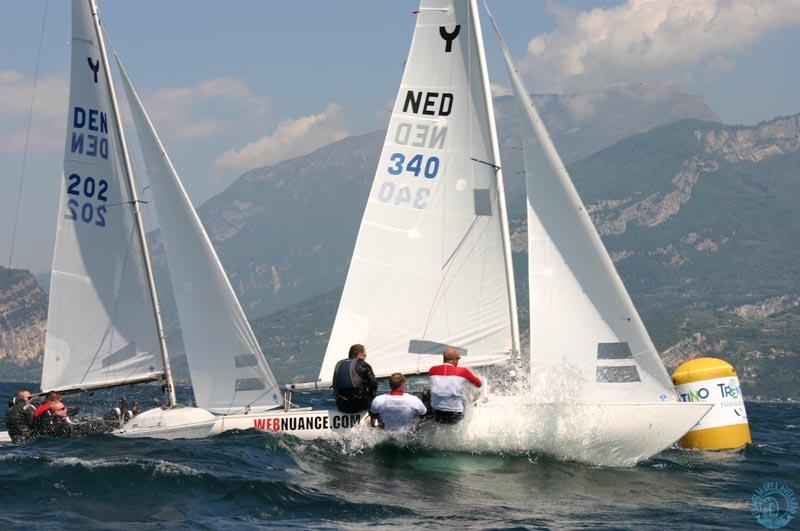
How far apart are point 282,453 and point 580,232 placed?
22.5ft

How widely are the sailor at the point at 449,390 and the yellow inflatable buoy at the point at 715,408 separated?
5.06 metres

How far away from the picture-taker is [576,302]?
62.1 ft

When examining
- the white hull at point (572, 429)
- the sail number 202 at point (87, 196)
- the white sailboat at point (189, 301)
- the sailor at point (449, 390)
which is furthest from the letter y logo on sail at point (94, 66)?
the white hull at point (572, 429)

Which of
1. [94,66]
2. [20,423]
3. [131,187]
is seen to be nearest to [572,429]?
[131,187]

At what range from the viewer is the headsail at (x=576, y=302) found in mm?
18469

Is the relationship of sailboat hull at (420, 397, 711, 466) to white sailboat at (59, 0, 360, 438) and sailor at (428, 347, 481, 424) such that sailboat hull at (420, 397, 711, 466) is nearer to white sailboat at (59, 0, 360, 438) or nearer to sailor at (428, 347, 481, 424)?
sailor at (428, 347, 481, 424)

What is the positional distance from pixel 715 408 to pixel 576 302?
4086 mm

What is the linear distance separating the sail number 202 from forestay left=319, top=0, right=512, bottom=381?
580 cm

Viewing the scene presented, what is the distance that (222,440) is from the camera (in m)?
19.7

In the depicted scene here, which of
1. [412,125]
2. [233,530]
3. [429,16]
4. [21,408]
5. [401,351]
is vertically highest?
[429,16]

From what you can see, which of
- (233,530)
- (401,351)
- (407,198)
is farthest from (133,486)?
(407,198)

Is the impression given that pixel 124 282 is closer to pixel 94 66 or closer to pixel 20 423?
pixel 20 423

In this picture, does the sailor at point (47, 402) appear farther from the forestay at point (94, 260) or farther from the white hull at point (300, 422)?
the white hull at point (300, 422)

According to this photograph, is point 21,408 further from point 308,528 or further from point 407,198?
point 308,528
